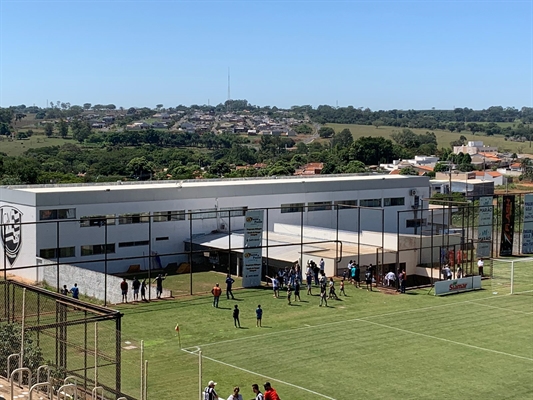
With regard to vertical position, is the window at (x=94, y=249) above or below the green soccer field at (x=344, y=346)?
above

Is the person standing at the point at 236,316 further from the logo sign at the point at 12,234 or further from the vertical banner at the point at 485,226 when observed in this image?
the vertical banner at the point at 485,226

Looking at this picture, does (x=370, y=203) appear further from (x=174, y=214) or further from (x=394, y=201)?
(x=174, y=214)

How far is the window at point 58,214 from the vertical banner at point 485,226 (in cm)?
2660

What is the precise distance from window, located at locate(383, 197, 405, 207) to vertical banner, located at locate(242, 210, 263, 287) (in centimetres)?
2255

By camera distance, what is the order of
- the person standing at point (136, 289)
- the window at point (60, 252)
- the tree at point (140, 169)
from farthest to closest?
the tree at point (140, 169) < the window at point (60, 252) < the person standing at point (136, 289)

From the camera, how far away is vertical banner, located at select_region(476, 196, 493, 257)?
54425mm

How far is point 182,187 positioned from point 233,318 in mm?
19545

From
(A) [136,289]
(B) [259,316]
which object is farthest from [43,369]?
(A) [136,289]

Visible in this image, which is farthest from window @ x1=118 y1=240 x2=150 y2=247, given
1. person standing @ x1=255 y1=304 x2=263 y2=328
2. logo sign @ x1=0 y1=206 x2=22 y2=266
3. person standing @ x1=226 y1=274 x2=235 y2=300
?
person standing @ x1=255 y1=304 x2=263 y2=328

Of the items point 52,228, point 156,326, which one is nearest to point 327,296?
point 156,326

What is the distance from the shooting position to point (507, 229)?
58.9 meters

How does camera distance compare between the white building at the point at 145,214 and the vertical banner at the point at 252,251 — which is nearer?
the vertical banner at the point at 252,251

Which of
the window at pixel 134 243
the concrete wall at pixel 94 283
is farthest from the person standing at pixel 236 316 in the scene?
the window at pixel 134 243

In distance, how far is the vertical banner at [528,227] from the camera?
5884 cm
